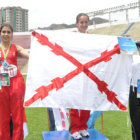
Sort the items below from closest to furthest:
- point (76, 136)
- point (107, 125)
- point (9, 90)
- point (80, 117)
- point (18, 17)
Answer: point (9, 90)
point (76, 136)
point (80, 117)
point (107, 125)
point (18, 17)

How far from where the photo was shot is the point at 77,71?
2879mm

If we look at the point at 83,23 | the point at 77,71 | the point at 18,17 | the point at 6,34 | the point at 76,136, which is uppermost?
the point at 18,17

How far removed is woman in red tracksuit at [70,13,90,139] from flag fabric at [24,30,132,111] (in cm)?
19

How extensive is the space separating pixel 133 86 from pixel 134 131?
541 millimetres

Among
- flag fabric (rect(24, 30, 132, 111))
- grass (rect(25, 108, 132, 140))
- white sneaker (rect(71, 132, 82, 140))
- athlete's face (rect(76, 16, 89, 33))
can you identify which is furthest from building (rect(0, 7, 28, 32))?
white sneaker (rect(71, 132, 82, 140))

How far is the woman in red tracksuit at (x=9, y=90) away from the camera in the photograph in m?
2.47

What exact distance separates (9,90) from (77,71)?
869mm

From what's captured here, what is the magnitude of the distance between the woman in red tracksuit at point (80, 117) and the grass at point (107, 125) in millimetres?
745

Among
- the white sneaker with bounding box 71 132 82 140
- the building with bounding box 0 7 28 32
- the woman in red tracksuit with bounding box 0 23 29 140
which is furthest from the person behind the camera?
the building with bounding box 0 7 28 32

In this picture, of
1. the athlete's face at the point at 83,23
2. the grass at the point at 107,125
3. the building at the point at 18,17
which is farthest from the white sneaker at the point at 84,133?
the building at the point at 18,17

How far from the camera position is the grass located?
12.3 feet

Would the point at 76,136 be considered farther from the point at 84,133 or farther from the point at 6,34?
the point at 6,34

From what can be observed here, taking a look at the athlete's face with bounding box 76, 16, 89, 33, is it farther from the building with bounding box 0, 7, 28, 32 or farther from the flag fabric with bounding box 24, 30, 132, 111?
the building with bounding box 0, 7, 28, 32

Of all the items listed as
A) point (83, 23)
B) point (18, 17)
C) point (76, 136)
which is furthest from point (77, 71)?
point (18, 17)
